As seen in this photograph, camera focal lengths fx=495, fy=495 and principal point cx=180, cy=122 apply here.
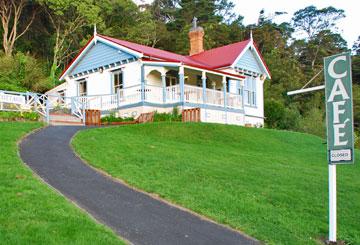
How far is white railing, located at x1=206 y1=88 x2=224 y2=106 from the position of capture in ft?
91.4

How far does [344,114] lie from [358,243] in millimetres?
2256

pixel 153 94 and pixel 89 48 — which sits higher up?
pixel 89 48

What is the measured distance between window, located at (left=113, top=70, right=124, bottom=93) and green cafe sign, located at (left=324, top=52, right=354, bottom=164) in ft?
68.8

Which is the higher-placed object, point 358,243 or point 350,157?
point 350,157

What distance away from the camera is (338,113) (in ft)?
29.1

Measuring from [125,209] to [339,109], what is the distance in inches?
172

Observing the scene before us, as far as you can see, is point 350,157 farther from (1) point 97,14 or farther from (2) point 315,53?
(2) point 315,53

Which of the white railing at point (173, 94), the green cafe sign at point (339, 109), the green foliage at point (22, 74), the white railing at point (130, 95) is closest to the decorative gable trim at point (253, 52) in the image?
the white railing at point (173, 94)

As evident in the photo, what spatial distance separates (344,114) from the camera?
8.81 meters

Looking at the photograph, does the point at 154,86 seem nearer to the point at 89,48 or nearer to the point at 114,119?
the point at 114,119

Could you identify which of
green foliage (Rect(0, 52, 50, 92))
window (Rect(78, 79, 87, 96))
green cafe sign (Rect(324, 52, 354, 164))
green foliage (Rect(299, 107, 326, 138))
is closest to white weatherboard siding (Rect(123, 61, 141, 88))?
window (Rect(78, 79, 87, 96))

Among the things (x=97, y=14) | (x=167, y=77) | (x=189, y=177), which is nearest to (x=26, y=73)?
(x=97, y=14)

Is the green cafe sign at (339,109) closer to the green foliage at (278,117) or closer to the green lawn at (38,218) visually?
the green lawn at (38,218)

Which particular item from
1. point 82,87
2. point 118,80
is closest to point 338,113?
point 118,80
